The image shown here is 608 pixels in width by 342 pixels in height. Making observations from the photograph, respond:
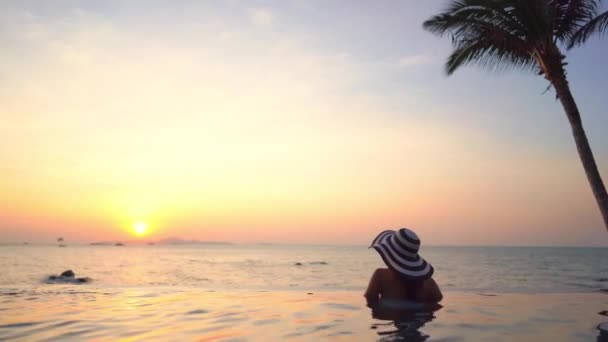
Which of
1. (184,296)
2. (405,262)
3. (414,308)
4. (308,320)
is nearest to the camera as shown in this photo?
(405,262)

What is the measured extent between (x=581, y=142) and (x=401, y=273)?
8279 mm

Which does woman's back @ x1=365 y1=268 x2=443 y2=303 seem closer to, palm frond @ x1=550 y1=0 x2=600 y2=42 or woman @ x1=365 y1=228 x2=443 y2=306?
woman @ x1=365 y1=228 x2=443 y2=306

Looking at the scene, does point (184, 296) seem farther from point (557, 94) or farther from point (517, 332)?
point (557, 94)

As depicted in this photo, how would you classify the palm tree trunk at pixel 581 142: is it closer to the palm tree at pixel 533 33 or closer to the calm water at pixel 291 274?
the palm tree at pixel 533 33

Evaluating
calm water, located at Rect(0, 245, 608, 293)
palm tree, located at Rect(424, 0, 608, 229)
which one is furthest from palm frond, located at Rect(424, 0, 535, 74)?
calm water, located at Rect(0, 245, 608, 293)

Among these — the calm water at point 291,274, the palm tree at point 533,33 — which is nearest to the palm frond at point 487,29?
the palm tree at point 533,33

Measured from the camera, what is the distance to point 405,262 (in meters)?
6.00

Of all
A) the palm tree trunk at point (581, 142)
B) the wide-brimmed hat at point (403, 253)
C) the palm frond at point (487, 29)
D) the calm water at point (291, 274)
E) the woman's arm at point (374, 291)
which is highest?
the palm frond at point (487, 29)

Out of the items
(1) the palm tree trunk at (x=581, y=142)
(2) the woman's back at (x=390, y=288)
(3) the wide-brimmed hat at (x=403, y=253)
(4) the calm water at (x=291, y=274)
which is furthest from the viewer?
(4) the calm water at (x=291, y=274)

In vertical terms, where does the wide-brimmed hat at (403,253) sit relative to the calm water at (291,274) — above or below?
above

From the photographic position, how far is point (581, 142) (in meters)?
11.1

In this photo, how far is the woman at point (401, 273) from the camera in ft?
19.3

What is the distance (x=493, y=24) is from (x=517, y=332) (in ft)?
32.2

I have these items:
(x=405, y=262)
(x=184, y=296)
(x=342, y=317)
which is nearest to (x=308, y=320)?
(x=342, y=317)
